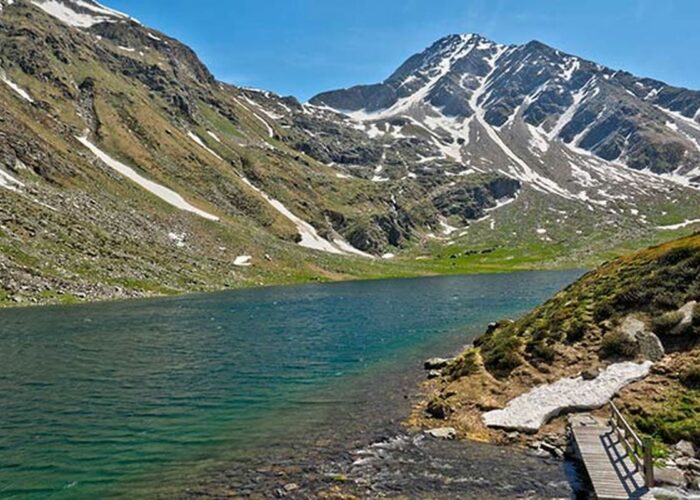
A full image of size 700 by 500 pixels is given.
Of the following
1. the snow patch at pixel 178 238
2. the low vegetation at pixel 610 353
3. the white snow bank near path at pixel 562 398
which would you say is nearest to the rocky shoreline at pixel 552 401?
the white snow bank near path at pixel 562 398

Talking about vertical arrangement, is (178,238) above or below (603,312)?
above

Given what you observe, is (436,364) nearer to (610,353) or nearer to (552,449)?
(610,353)

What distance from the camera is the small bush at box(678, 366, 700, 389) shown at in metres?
25.7

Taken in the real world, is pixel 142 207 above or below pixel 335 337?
above

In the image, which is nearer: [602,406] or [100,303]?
[602,406]

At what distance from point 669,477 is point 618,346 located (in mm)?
12768

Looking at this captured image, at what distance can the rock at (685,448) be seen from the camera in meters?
21.6

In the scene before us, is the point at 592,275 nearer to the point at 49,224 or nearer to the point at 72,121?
the point at 49,224

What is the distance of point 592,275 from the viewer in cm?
4872

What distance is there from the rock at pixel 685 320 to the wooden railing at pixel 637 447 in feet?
29.6

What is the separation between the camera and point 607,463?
2048cm

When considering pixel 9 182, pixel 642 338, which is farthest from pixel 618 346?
Answer: pixel 9 182

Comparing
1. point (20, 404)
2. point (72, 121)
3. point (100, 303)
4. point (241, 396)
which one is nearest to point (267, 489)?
point (241, 396)

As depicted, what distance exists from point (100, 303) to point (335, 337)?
177 ft
